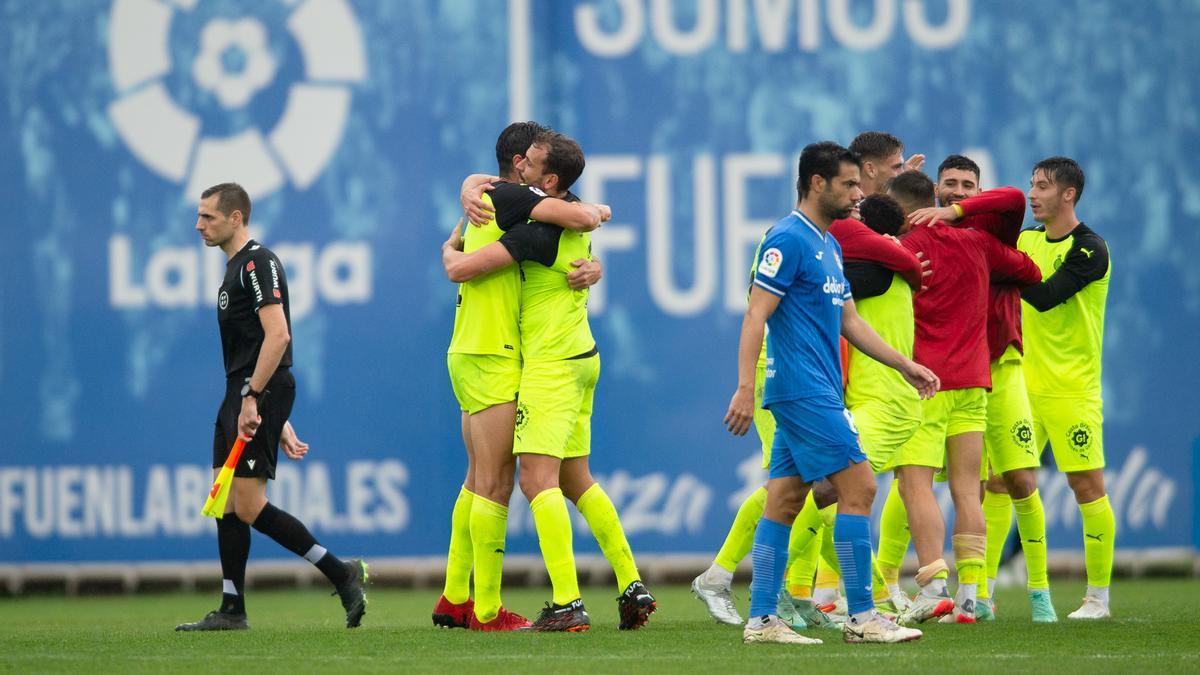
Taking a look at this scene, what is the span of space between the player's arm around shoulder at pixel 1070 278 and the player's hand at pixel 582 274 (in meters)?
2.42

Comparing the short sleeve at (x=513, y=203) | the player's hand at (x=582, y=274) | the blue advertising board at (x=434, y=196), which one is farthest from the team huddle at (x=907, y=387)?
the blue advertising board at (x=434, y=196)

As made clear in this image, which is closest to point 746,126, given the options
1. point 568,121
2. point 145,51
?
point 568,121

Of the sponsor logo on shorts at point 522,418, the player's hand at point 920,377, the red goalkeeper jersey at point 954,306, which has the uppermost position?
the red goalkeeper jersey at point 954,306

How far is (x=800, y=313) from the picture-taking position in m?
6.68

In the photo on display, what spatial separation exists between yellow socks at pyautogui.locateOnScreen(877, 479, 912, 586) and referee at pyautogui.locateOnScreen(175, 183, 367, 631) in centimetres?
263

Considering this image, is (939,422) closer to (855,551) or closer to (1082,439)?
(1082,439)

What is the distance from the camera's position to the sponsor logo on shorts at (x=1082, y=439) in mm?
8586

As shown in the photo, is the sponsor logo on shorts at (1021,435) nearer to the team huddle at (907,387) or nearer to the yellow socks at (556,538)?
the team huddle at (907,387)

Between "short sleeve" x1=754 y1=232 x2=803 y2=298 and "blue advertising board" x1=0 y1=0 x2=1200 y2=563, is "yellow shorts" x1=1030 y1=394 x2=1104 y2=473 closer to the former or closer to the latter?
"short sleeve" x1=754 y1=232 x2=803 y2=298

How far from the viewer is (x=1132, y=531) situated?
12266 mm

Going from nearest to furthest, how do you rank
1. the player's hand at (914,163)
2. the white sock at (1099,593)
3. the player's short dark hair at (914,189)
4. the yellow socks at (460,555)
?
1. the yellow socks at (460,555)
2. the player's short dark hair at (914,189)
3. the white sock at (1099,593)
4. the player's hand at (914,163)

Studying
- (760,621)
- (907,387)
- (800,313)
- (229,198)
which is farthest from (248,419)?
(907,387)

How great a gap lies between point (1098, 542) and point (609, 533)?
2.67m

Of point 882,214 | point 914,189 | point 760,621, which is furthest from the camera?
point 914,189
